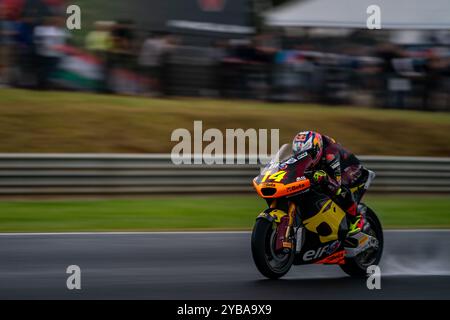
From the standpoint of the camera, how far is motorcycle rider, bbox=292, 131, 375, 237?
7.30 m

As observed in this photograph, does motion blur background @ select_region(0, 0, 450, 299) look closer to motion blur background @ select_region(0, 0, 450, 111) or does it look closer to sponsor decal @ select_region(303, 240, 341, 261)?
motion blur background @ select_region(0, 0, 450, 111)

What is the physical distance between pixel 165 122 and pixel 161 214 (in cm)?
360

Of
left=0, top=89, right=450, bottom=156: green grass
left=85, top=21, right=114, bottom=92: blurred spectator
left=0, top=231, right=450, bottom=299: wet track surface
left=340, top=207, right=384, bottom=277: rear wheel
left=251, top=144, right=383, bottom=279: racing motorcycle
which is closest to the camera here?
left=0, top=231, right=450, bottom=299: wet track surface

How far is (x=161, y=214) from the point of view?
11.5 m

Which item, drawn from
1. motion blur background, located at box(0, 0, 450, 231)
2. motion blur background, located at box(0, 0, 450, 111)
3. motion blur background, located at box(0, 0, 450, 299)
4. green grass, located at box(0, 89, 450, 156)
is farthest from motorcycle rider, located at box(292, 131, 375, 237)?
motion blur background, located at box(0, 0, 450, 111)

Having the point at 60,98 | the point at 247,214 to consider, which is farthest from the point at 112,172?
the point at 60,98

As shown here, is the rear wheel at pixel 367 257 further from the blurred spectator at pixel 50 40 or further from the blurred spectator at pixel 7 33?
the blurred spectator at pixel 7 33

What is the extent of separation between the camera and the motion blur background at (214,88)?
12539mm

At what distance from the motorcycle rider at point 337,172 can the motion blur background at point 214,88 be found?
4.48m

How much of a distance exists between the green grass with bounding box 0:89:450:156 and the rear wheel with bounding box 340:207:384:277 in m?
6.74

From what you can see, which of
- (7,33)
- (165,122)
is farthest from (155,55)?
(7,33)

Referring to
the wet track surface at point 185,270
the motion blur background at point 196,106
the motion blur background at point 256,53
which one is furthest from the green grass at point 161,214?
the motion blur background at point 256,53
